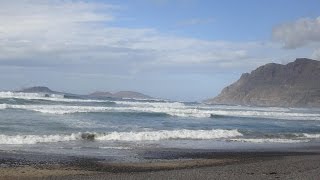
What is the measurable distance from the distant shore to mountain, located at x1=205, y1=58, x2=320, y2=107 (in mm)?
109083

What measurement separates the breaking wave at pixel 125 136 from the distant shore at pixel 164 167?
4074mm

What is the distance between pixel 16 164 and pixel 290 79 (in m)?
144

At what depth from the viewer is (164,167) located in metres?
14.2

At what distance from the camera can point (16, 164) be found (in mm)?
13828

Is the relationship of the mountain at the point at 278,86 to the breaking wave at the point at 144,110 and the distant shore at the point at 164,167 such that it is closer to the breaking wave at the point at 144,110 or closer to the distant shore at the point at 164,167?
the breaking wave at the point at 144,110

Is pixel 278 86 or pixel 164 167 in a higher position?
pixel 278 86

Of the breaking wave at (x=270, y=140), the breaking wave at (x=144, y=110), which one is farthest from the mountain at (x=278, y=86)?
the breaking wave at (x=270, y=140)

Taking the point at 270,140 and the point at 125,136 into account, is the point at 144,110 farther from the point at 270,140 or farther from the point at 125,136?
the point at 125,136

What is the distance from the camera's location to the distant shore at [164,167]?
41.0 feet

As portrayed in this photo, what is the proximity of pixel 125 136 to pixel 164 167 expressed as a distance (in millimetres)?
8986

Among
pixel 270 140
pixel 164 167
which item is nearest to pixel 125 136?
pixel 270 140

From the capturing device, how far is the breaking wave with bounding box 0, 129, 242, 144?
19984 mm

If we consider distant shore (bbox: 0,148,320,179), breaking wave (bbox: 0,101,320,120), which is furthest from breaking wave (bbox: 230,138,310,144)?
breaking wave (bbox: 0,101,320,120)

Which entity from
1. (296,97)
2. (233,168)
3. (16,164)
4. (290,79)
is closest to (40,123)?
(16,164)
